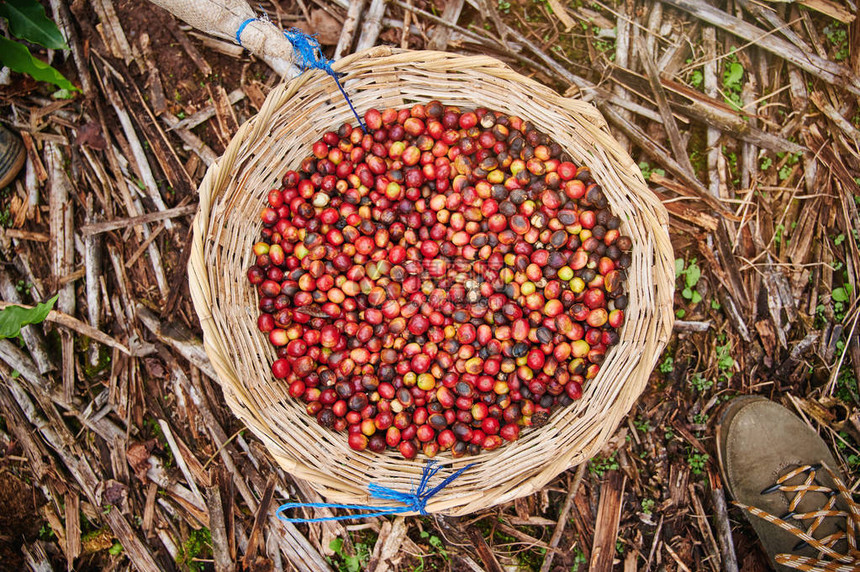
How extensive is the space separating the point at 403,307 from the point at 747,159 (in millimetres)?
2591

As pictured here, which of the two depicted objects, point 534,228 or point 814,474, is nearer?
point 534,228

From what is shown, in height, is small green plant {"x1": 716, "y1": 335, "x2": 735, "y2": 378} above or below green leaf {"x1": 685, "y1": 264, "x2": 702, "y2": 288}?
below

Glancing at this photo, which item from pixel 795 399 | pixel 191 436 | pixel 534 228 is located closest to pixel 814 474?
pixel 795 399

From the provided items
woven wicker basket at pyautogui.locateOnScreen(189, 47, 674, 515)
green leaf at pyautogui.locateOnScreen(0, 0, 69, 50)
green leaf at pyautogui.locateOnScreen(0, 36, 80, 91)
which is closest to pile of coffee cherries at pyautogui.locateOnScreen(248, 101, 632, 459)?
woven wicker basket at pyautogui.locateOnScreen(189, 47, 674, 515)

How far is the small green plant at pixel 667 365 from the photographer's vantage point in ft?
12.0

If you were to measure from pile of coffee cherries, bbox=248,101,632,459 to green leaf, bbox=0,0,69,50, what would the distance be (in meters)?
1.65

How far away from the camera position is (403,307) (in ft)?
11.0

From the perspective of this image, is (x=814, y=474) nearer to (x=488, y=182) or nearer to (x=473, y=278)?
(x=473, y=278)

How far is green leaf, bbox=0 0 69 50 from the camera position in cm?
325

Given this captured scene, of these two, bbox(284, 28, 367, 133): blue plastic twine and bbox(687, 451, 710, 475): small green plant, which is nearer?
bbox(284, 28, 367, 133): blue plastic twine

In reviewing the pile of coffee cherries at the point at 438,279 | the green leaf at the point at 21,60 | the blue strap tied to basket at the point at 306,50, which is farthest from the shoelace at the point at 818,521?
the green leaf at the point at 21,60

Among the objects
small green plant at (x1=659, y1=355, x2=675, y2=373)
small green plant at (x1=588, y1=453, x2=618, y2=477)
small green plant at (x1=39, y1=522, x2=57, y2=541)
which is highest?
small green plant at (x1=659, y1=355, x2=675, y2=373)

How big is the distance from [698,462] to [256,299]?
311cm

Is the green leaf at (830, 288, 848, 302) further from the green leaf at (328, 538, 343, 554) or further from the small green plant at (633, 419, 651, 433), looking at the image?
the green leaf at (328, 538, 343, 554)
